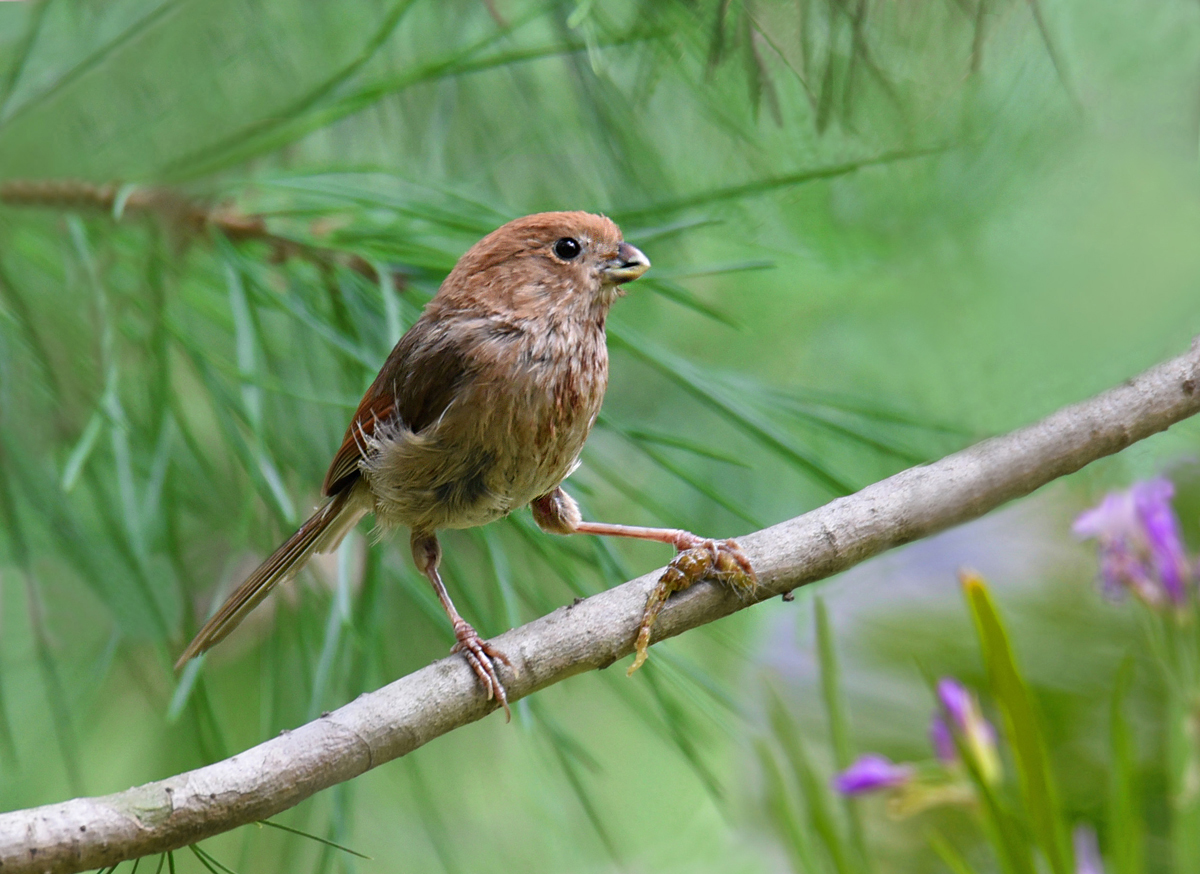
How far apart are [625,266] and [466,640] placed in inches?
17.3

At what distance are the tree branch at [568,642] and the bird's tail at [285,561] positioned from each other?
321 millimetres

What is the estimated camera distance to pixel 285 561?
1.21 metres

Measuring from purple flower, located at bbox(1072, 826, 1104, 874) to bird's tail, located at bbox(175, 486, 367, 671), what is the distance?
2.92 ft

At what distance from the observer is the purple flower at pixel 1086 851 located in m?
1.21

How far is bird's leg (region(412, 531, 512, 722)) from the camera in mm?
939

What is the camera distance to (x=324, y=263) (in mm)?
1279

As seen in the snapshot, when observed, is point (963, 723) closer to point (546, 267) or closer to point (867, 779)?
point (867, 779)

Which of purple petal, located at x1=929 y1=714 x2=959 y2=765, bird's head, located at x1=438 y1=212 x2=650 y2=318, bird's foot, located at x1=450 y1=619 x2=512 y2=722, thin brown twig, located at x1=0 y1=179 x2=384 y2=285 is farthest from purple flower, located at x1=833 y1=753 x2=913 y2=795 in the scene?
thin brown twig, located at x1=0 y1=179 x2=384 y2=285

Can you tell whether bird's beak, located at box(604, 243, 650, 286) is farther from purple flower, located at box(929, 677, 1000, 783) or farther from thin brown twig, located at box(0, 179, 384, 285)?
purple flower, located at box(929, 677, 1000, 783)

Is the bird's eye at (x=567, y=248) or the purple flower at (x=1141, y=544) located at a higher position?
the bird's eye at (x=567, y=248)

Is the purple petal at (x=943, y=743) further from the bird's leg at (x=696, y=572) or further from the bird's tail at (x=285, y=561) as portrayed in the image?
the bird's tail at (x=285, y=561)

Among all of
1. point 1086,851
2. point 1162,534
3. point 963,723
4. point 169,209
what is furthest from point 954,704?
point 169,209

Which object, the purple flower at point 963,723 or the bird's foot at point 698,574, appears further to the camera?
the purple flower at point 963,723

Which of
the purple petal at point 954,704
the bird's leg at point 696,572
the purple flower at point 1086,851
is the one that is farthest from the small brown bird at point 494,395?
the purple flower at point 1086,851
